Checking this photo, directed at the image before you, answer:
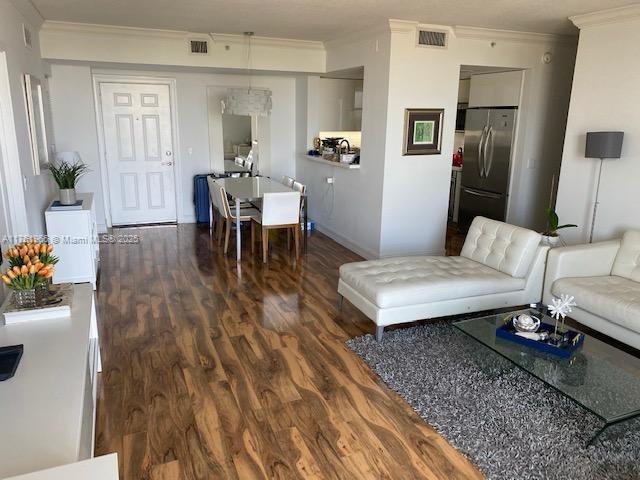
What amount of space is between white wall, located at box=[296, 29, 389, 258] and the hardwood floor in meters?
1.10

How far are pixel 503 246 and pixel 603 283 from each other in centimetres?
78

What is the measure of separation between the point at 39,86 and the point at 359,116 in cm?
445

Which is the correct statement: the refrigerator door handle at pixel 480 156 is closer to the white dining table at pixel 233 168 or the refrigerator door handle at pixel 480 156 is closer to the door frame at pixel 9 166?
the white dining table at pixel 233 168

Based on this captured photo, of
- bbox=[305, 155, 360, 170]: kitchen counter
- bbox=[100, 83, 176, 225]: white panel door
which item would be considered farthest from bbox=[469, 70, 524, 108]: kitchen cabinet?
bbox=[100, 83, 176, 225]: white panel door

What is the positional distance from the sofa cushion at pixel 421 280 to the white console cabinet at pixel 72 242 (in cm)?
247

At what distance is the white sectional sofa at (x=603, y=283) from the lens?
3.31 m


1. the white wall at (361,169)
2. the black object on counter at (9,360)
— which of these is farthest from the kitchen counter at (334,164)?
the black object on counter at (9,360)

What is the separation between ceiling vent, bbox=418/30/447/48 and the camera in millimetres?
5070

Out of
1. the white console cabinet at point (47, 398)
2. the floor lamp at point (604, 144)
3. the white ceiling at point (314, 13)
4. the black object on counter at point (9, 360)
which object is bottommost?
the white console cabinet at point (47, 398)

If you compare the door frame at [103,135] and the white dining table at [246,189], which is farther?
the door frame at [103,135]

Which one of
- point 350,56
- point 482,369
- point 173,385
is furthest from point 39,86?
point 482,369

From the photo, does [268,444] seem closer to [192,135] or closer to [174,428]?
[174,428]

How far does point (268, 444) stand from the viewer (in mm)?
2514

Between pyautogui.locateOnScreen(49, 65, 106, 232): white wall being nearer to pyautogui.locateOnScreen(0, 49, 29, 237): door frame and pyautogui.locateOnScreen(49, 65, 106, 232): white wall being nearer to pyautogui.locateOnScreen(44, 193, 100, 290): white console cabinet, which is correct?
pyautogui.locateOnScreen(44, 193, 100, 290): white console cabinet
